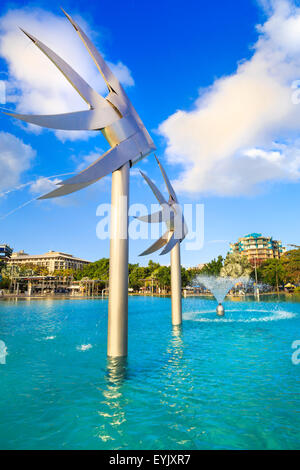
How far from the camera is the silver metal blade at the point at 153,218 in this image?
12.2 meters

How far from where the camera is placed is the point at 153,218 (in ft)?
41.3

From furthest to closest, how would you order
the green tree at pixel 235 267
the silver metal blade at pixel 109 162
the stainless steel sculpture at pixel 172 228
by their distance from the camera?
the green tree at pixel 235 267, the stainless steel sculpture at pixel 172 228, the silver metal blade at pixel 109 162

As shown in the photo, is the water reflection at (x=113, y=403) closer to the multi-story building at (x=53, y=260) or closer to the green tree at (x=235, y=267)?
the green tree at (x=235, y=267)

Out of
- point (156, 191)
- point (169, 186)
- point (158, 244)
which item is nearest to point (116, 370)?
point (158, 244)

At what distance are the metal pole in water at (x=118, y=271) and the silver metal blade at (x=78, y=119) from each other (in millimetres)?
1294

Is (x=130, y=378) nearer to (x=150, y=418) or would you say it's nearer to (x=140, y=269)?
(x=150, y=418)

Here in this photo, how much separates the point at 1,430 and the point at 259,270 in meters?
83.0

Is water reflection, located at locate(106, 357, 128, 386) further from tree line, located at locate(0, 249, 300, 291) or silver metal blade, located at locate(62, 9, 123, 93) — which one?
tree line, located at locate(0, 249, 300, 291)

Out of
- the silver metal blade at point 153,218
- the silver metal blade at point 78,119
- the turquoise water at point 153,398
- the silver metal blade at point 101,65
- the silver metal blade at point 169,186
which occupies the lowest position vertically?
the turquoise water at point 153,398

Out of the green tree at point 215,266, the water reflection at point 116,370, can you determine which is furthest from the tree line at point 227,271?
A: the water reflection at point 116,370

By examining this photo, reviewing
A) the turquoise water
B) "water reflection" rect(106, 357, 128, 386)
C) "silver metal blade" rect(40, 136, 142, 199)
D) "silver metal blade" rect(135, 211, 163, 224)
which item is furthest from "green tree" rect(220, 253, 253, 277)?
"silver metal blade" rect(40, 136, 142, 199)

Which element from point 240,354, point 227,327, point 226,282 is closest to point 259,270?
point 226,282

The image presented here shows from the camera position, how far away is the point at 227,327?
47.4ft
